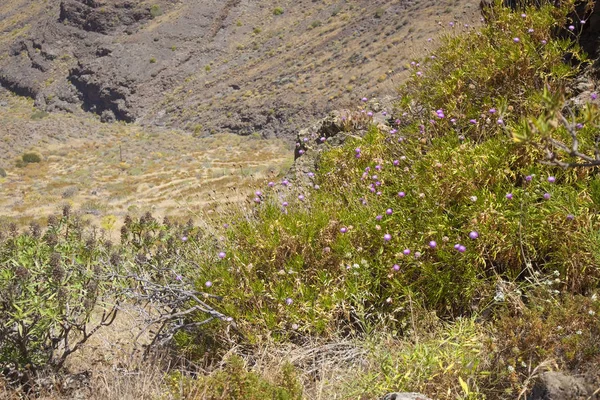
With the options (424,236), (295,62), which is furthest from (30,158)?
(424,236)

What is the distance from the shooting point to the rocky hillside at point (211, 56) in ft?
133

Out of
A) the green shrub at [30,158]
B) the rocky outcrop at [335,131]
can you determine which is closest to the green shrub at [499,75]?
the rocky outcrop at [335,131]

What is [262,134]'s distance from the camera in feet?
138

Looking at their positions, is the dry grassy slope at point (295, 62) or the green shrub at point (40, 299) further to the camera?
the dry grassy slope at point (295, 62)

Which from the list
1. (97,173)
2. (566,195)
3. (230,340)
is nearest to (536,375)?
(566,195)

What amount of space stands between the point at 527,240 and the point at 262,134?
1567 inches

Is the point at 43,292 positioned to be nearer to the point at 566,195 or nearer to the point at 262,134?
the point at 566,195

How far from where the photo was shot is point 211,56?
2186 inches

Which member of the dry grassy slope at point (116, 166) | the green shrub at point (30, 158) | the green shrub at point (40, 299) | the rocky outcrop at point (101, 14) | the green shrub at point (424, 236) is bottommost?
the dry grassy slope at point (116, 166)

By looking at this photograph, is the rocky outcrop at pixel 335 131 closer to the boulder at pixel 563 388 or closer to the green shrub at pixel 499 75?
the green shrub at pixel 499 75

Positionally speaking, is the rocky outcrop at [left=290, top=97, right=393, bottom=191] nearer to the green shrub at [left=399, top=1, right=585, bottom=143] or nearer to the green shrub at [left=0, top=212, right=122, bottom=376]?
the green shrub at [left=399, top=1, right=585, bottom=143]

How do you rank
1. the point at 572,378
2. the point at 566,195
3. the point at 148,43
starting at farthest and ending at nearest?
the point at 148,43 < the point at 566,195 < the point at 572,378

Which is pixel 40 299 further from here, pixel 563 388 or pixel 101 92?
pixel 101 92

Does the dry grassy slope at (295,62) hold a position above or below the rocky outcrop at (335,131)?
below
